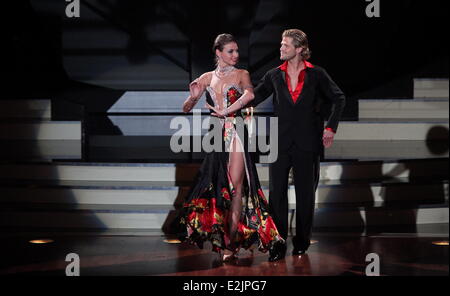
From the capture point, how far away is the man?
4.47 m

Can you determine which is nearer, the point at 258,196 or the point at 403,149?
the point at 258,196

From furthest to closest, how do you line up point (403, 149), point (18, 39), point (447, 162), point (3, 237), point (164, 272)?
1. point (18, 39)
2. point (403, 149)
3. point (447, 162)
4. point (3, 237)
5. point (164, 272)

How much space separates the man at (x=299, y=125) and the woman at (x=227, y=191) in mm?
177

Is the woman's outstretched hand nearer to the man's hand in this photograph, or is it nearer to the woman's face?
the woman's face

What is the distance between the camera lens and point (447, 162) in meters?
6.38

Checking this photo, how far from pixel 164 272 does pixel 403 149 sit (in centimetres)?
385

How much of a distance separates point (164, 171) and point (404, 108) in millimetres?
3384

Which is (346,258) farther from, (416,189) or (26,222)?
(26,222)

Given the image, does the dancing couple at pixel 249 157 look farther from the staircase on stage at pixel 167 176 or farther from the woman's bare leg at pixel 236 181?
the staircase on stage at pixel 167 176

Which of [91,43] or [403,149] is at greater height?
[91,43]

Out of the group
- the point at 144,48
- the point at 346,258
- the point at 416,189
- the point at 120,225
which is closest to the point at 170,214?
the point at 120,225

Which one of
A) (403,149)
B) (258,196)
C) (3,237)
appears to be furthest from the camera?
(403,149)

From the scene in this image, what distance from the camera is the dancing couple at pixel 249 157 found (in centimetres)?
429

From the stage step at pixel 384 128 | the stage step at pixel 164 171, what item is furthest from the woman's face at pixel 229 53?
the stage step at pixel 384 128
